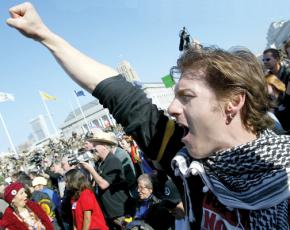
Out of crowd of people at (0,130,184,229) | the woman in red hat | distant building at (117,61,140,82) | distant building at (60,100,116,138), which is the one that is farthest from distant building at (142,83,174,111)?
the woman in red hat

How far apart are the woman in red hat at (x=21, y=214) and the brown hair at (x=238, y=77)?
414 centimetres

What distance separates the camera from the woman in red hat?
4.73 metres

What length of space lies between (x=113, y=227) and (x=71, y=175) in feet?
3.56

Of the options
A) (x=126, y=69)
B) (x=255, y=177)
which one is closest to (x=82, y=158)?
(x=255, y=177)

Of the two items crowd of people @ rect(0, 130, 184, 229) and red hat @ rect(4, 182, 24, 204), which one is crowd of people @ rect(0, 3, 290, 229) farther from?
red hat @ rect(4, 182, 24, 204)

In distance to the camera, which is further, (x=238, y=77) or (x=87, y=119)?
(x=87, y=119)

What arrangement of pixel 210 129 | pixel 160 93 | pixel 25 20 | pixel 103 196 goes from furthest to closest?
1. pixel 160 93
2. pixel 103 196
3. pixel 25 20
4. pixel 210 129

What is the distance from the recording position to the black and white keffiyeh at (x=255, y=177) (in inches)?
45.9

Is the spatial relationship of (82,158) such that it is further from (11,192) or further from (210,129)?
(210,129)

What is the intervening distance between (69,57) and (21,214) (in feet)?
13.1

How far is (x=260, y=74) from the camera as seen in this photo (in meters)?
1.53

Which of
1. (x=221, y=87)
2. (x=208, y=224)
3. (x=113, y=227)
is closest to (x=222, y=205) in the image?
(x=208, y=224)

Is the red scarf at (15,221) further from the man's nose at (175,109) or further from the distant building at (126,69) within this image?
the distant building at (126,69)

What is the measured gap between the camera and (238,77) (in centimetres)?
143
